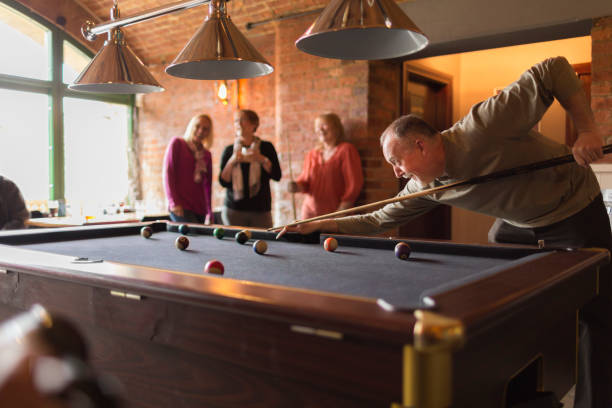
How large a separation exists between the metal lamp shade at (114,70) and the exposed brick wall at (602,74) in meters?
2.80

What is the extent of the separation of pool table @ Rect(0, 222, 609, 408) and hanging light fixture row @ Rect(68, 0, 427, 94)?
0.76m

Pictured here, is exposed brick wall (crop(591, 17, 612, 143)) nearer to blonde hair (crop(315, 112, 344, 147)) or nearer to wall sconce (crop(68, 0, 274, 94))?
blonde hair (crop(315, 112, 344, 147))

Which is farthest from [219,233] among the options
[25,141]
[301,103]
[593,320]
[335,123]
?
[25,141]

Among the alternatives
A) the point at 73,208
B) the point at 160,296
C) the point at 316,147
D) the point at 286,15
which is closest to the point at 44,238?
the point at 160,296

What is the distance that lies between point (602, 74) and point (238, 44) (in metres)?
2.61

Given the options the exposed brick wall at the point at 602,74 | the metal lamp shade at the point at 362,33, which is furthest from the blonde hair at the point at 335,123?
the metal lamp shade at the point at 362,33

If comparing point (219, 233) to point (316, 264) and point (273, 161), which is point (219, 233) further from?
point (273, 161)

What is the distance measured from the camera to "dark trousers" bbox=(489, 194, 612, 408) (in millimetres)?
2033

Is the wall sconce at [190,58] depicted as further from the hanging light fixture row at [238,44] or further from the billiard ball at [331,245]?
the billiard ball at [331,245]

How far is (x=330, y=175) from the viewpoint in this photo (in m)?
4.38

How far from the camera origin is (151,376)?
4.70ft

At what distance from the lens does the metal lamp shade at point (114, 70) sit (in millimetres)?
2502

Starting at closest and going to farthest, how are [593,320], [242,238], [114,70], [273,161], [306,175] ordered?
1. [593,320]
2. [242,238]
3. [114,70]
4. [273,161]
5. [306,175]

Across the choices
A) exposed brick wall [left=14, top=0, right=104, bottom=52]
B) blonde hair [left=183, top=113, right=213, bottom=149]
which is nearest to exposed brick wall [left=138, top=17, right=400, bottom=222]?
blonde hair [left=183, top=113, right=213, bottom=149]
